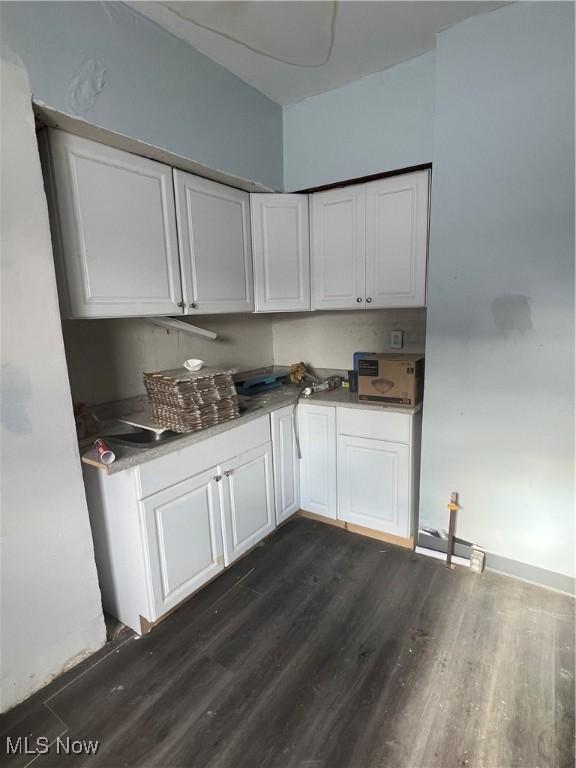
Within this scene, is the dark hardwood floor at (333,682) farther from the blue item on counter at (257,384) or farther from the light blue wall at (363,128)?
the light blue wall at (363,128)

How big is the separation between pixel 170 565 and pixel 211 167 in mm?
1872

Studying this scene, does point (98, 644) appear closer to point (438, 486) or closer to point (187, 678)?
point (187, 678)

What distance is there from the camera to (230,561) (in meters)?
1.98

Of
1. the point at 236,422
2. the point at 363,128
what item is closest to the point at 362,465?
the point at 236,422

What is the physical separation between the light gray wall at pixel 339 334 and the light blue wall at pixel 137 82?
1089 mm

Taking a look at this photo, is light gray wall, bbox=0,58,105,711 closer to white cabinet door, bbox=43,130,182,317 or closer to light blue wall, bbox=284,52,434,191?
white cabinet door, bbox=43,130,182,317

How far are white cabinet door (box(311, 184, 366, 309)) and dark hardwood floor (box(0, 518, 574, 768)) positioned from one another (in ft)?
5.19

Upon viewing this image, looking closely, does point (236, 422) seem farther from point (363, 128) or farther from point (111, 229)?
point (363, 128)

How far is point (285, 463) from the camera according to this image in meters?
2.35

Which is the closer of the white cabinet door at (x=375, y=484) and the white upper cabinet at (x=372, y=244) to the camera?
the white upper cabinet at (x=372, y=244)

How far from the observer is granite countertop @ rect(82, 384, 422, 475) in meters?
1.47

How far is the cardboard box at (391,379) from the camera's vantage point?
203cm

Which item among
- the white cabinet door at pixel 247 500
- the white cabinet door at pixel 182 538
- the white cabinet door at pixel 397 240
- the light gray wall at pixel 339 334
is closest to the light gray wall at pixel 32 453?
the white cabinet door at pixel 182 538

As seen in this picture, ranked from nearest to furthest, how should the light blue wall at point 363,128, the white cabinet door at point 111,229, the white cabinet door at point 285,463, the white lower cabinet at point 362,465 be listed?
the white cabinet door at point 111,229
the light blue wall at point 363,128
the white lower cabinet at point 362,465
the white cabinet door at point 285,463
